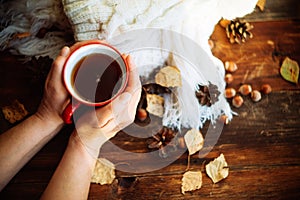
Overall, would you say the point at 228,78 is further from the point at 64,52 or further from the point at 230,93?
the point at 64,52

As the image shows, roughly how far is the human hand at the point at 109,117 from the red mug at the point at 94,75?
2 cm

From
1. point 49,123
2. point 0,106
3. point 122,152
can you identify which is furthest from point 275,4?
point 0,106

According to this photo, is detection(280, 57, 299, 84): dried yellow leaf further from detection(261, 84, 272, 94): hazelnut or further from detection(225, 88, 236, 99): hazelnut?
detection(225, 88, 236, 99): hazelnut

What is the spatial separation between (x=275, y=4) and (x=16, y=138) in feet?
3.04

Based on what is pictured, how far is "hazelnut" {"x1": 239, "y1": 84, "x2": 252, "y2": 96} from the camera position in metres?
→ 1.11

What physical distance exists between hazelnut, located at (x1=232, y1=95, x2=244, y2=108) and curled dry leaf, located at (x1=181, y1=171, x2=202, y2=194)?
0.79 feet

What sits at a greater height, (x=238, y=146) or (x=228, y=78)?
(x=228, y=78)

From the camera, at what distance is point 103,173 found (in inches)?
40.0

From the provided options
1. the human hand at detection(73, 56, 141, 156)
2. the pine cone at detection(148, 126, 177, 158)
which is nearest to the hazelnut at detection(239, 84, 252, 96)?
the pine cone at detection(148, 126, 177, 158)

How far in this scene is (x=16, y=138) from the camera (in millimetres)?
932

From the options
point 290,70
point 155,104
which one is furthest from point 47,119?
point 290,70

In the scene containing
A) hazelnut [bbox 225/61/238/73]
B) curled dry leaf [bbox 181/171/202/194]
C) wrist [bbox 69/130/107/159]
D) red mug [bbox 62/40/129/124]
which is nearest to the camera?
red mug [bbox 62/40/129/124]

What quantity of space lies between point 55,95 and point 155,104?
0.32 m

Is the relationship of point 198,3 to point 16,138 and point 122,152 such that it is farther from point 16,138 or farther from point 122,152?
point 16,138
